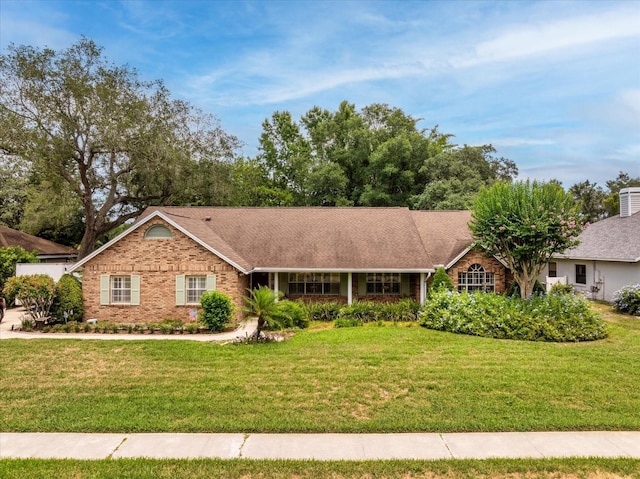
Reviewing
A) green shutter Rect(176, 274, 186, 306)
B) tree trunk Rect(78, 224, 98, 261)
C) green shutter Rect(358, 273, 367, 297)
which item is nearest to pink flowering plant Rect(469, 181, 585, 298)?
green shutter Rect(358, 273, 367, 297)

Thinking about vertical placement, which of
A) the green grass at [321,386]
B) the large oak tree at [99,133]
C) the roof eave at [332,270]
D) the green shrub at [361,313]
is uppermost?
the large oak tree at [99,133]

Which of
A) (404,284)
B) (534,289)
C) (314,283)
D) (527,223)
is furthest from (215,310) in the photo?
(534,289)

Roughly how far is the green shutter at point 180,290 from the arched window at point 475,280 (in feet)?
40.6

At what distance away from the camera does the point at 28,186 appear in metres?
42.1

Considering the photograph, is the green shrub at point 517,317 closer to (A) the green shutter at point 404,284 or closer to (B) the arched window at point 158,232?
(A) the green shutter at point 404,284

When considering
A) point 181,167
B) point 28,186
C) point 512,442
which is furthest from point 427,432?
point 28,186

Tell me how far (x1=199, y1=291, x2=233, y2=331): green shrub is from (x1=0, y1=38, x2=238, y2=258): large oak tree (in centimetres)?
1699

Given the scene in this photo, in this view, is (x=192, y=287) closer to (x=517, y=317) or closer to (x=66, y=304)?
(x=66, y=304)

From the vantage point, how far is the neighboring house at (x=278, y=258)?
18.2 meters

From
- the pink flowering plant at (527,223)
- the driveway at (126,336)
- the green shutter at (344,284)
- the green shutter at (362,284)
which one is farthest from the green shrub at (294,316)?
the pink flowering plant at (527,223)

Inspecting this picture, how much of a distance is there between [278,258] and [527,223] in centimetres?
1070

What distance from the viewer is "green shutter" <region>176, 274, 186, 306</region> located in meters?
18.2

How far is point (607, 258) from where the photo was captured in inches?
906

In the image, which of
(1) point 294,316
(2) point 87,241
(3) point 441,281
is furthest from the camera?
(2) point 87,241
